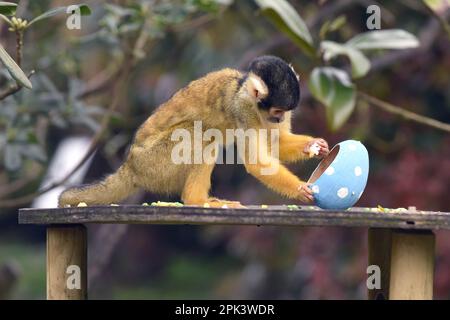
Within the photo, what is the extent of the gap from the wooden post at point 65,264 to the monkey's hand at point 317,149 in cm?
100

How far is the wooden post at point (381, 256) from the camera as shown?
364 centimetres

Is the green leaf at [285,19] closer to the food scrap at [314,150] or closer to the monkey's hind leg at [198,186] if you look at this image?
the food scrap at [314,150]

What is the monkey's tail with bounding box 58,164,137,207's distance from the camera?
3785 millimetres

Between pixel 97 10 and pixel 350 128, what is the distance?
2.04m

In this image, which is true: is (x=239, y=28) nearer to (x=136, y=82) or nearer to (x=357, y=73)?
(x=136, y=82)

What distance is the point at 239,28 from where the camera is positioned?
25.3 feet

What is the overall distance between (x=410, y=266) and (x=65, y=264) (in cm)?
113

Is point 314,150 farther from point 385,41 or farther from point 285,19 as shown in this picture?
point 385,41

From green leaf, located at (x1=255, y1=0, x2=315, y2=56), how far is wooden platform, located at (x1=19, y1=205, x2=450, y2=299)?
1.07 m

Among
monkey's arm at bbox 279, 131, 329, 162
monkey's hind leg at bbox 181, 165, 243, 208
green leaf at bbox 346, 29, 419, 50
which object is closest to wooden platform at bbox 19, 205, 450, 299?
monkey's hind leg at bbox 181, 165, 243, 208

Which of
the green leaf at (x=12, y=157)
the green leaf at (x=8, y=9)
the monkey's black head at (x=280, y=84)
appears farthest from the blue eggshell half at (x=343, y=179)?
the green leaf at (x=12, y=157)

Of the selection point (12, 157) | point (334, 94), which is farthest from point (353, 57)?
point (12, 157)

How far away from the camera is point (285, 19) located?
13.1 feet
